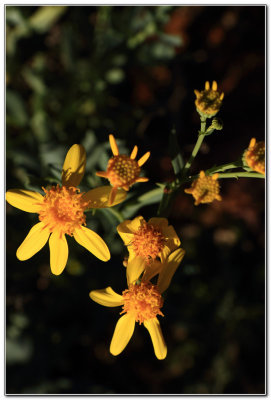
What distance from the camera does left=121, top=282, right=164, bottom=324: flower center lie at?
69.0 inches

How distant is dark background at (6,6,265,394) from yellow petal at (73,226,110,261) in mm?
572

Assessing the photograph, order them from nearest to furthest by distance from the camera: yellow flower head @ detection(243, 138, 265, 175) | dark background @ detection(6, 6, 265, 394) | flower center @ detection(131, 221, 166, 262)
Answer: yellow flower head @ detection(243, 138, 265, 175) → flower center @ detection(131, 221, 166, 262) → dark background @ detection(6, 6, 265, 394)

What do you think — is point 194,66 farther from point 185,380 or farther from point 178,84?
point 185,380

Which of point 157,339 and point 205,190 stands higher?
point 205,190

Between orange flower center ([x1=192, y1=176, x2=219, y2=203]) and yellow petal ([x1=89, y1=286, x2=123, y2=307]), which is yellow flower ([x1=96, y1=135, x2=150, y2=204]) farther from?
yellow petal ([x1=89, y1=286, x2=123, y2=307])

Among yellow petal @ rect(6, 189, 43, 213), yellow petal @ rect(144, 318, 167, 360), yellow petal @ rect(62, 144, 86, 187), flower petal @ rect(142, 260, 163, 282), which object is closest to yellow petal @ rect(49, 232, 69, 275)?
yellow petal @ rect(6, 189, 43, 213)

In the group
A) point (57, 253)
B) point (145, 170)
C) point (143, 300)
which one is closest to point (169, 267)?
point (143, 300)

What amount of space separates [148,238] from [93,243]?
27 cm

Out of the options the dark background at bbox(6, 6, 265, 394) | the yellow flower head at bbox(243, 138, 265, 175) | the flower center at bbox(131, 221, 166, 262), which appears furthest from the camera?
the dark background at bbox(6, 6, 265, 394)

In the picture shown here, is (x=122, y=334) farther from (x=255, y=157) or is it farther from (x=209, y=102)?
(x=209, y=102)

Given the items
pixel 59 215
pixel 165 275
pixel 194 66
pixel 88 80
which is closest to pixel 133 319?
pixel 165 275

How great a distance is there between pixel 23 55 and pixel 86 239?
1818mm

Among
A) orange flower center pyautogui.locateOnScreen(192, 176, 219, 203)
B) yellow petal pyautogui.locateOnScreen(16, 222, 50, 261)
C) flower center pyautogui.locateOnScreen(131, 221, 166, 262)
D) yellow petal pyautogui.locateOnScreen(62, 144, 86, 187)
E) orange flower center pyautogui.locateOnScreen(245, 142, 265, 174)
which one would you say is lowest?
flower center pyautogui.locateOnScreen(131, 221, 166, 262)

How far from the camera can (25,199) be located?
1824 mm
